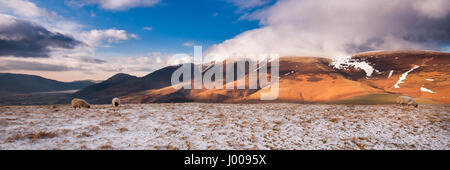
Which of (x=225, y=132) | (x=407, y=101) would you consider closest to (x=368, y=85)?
(x=407, y=101)

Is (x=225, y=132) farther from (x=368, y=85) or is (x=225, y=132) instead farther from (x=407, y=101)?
(x=368, y=85)

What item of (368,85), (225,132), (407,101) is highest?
(368,85)

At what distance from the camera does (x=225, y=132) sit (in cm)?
1196

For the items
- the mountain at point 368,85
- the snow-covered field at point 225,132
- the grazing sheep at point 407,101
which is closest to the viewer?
the snow-covered field at point 225,132

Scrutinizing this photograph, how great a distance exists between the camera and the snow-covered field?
985cm

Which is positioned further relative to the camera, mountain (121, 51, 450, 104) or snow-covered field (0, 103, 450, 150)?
mountain (121, 51, 450, 104)

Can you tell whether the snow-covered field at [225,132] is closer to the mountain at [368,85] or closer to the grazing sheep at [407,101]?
the grazing sheep at [407,101]

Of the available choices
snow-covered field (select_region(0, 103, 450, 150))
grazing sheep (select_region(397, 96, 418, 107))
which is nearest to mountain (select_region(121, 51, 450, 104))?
grazing sheep (select_region(397, 96, 418, 107))

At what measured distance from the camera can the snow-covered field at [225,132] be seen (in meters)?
9.85

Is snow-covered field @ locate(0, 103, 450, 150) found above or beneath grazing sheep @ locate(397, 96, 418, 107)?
beneath

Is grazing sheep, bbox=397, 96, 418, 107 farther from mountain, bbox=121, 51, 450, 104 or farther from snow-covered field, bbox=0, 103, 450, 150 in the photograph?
mountain, bbox=121, 51, 450, 104

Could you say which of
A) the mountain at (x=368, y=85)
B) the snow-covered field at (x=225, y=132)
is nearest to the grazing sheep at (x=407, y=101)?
the snow-covered field at (x=225, y=132)

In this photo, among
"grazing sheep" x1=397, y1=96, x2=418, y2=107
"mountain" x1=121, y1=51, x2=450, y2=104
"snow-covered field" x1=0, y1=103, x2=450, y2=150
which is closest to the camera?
"snow-covered field" x1=0, y1=103, x2=450, y2=150
